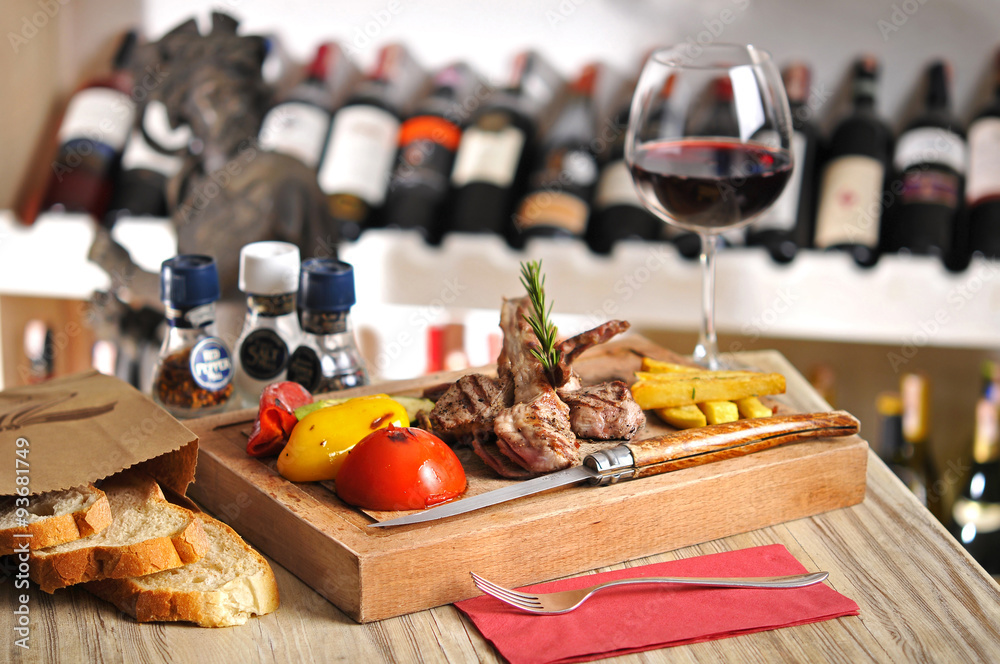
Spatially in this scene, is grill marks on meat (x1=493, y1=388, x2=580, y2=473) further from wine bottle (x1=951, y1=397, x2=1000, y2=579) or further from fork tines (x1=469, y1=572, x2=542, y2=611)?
wine bottle (x1=951, y1=397, x2=1000, y2=579)

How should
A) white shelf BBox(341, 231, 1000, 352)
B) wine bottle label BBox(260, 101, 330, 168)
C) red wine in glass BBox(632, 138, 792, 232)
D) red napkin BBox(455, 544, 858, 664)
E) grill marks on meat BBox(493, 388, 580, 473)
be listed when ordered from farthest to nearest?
wine bottle label BBox(260, 101, 330, 168) < white shelf BBox(341, 231, 1000, 352) < red wine in glass BBox(632, 138, 792, 232) < grill marks on meat BBox(493, 388, 580, 473) < red napkin BBox(455, 544, 858, 664)

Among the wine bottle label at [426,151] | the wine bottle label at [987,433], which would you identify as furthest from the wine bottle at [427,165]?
the wine bottle label at [987,433]

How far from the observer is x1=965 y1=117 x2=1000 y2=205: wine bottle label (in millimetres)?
1643

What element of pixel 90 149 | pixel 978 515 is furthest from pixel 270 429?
pixel 978 515

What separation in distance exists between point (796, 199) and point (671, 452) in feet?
3.35

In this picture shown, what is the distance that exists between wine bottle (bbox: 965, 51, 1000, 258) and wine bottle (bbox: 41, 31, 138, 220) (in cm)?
173

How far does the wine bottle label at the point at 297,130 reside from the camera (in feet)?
6.03

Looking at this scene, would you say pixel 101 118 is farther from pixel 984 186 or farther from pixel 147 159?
pixel 984 186

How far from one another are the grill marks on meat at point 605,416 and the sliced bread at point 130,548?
1.24ft

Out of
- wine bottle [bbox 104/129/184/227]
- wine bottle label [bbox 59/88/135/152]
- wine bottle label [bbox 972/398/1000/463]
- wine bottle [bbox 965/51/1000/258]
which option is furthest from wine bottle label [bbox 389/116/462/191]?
wine bottle label [bbox 972/398/1000/463]

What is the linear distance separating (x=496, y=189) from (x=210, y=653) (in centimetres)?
122

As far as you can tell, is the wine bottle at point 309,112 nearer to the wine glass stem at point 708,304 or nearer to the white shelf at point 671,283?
the white shelf at point 671,283

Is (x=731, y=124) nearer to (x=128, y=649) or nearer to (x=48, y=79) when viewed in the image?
(x=128, y=649)

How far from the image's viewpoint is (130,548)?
744 mm
